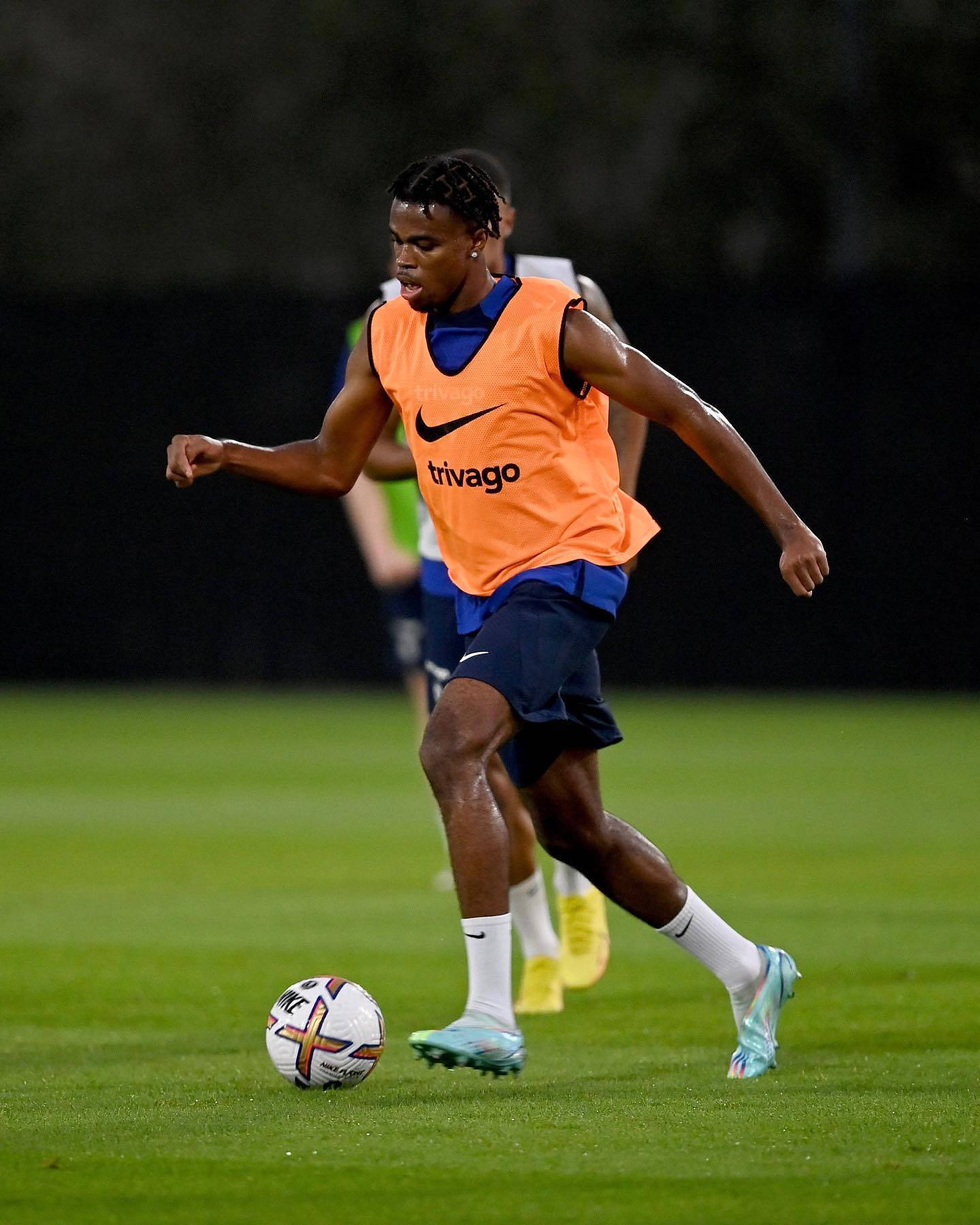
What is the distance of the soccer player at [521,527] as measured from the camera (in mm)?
5535

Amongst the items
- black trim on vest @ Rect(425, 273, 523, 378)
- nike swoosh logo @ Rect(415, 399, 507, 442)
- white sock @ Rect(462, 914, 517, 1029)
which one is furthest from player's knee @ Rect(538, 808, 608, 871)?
black trim on vest @ Rect(425, 273, 523, 378)

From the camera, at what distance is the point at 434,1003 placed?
287 inches

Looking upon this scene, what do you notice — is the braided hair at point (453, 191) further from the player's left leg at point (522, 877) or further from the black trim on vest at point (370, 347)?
the player's left leg at point (522, 877)

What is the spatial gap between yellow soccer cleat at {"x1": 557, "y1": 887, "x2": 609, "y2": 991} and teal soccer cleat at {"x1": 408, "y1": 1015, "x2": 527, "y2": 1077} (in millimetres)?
2214

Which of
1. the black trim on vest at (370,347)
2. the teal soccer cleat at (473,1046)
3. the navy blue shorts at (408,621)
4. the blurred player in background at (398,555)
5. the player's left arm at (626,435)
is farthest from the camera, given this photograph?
the navy blue shorts at (408,621)

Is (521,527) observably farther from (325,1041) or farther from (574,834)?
(325,1041)

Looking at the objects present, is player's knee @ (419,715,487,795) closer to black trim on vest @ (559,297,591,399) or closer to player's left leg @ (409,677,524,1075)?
player's left leg @ (409,677,524,1075)

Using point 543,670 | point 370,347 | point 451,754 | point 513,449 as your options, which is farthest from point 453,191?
point 451,754

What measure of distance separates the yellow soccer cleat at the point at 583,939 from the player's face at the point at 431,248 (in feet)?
8.46

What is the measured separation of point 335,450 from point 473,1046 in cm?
173

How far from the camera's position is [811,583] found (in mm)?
5562

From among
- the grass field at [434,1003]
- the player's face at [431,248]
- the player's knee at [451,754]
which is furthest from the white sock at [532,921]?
the player's face at [431,248]

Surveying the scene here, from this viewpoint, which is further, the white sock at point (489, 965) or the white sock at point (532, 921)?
the white sock at point (532, 921)

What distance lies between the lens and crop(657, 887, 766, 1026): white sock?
19.8ft
